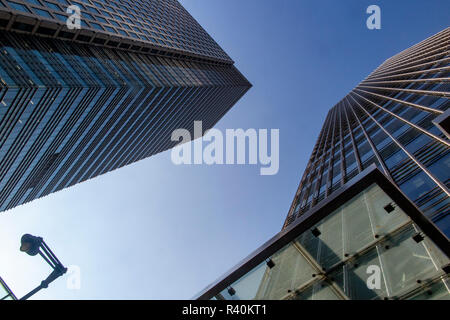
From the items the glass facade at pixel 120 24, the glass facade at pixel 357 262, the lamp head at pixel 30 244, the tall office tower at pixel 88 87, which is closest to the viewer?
the glass facade at pixel 357 262

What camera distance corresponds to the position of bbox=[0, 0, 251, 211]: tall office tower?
3841 cm

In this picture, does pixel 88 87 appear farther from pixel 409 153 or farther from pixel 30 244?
pixel 30 244

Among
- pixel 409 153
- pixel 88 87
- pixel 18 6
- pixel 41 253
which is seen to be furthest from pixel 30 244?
pixel 88 87

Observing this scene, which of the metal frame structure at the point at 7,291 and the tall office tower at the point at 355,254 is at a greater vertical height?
the metal frame structure at the point at 7,291

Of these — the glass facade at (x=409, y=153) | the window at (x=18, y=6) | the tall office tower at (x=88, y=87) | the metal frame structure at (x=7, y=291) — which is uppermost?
the window at (x=18, y=6)

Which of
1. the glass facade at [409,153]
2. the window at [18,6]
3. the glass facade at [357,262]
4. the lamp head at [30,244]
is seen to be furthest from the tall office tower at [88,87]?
the glass facade at [357,262]

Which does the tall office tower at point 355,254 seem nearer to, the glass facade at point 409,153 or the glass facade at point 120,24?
the glass facade at point 409,153

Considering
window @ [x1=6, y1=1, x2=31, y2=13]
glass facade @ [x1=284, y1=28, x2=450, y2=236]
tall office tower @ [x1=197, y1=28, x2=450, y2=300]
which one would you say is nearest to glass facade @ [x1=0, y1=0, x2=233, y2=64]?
window @ [x1=6, y1=1, x2=31, y2=13]

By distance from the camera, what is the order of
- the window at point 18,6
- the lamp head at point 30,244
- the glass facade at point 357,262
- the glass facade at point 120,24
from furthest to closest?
the glass facade at point 120,24, the window at point 18,6, the lamp head at point 30,244, the glass facade at point 357,262

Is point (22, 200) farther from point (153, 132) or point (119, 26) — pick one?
point (119, 26)

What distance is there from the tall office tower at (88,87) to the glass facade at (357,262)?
3542 cm

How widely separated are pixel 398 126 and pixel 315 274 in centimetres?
2690

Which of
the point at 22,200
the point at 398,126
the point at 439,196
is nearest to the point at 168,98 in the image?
the point at 22,200

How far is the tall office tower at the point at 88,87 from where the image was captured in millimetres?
38406
